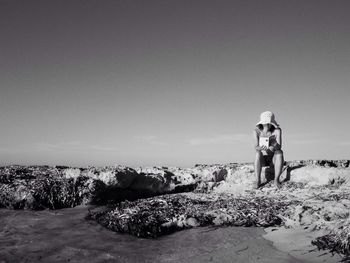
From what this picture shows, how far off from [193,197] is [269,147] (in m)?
2.09

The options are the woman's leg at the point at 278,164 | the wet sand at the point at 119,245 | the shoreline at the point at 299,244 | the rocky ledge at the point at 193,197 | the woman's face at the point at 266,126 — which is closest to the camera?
the shoreline at the point at 299,244

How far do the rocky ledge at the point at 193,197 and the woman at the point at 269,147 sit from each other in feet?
0.96

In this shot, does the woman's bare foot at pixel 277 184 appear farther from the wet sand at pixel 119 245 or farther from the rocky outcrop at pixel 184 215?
the wet sand at pixel 119 245

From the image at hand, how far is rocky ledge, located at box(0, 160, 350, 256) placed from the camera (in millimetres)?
4133

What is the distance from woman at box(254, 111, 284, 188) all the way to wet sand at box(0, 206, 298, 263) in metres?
2.63

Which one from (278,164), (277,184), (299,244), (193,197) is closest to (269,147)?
(278,164)

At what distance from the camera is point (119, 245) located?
3.52 metres

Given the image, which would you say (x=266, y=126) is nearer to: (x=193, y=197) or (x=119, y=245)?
(x=193, y=197)

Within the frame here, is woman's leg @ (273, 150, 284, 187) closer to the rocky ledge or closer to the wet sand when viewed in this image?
the rocky ledge

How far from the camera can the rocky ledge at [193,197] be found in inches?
163

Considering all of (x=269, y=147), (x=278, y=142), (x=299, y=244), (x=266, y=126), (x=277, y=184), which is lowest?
(x=299, y=244)

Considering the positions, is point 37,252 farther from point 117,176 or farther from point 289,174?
point 289,174

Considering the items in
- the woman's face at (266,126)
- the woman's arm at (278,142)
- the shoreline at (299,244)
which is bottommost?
the shoreline at (299,244)

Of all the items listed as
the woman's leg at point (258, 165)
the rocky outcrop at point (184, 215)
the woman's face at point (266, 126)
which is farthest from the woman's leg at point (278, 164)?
the rocky outcrop at point (184, 215)
